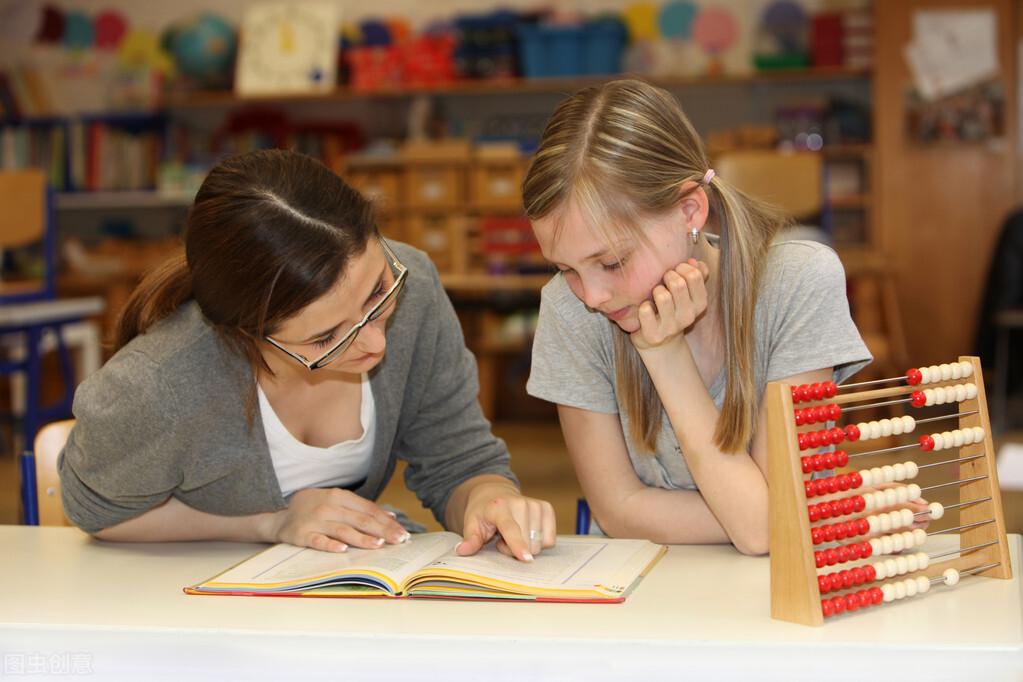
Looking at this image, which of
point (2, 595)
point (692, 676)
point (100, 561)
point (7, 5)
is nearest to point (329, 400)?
point (100, 561)

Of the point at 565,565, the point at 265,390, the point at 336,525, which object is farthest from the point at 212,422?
the point at 565,565

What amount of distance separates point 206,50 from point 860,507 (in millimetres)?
5534

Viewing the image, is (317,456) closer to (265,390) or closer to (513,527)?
(265,390)

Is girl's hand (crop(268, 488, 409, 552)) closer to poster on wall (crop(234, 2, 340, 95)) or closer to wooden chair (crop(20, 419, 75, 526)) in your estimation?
wooden chair (crop(20, 419, 75, 526))

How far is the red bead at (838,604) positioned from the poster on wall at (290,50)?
17.0 feet

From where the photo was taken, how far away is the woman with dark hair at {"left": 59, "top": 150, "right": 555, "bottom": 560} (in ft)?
4.31

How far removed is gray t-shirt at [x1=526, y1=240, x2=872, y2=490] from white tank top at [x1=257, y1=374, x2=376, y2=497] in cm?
24

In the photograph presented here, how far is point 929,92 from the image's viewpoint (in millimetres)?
5379

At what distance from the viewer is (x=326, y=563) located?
1254 mm

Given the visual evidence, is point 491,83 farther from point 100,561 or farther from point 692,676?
point 692,676

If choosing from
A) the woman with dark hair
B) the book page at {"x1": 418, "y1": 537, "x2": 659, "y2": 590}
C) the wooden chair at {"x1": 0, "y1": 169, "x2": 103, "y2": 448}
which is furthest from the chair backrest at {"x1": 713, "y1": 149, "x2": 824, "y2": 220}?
the book page at {"x1": 418, "y1": 537, "x2": 659, "y2": 590}

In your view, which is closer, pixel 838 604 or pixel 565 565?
pixel 838 604

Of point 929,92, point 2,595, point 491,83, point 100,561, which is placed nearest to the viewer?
point 2,595

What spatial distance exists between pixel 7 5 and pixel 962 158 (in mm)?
5253
